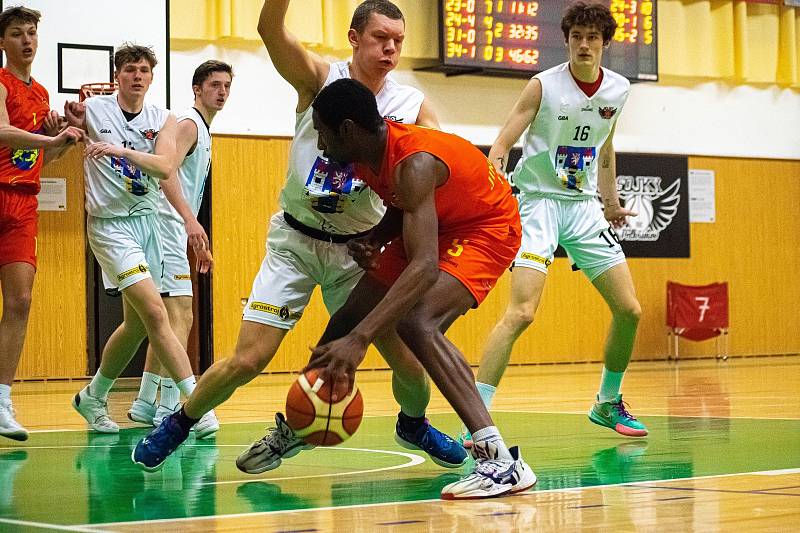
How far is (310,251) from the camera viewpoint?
529cm

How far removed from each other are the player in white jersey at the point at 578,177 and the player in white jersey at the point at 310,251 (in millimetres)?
1584

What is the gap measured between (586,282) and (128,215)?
11.0 metres

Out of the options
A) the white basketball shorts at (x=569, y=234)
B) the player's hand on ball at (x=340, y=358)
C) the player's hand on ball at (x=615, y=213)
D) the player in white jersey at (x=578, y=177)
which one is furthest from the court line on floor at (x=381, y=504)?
the player's hand on ball at (x=615, y=213)

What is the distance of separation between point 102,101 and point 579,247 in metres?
3.08

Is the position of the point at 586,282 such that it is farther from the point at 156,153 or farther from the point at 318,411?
the point at 318,411

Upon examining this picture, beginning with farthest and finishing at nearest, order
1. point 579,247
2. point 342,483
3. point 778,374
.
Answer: point 778,374 → point 579,247 → point 342,483

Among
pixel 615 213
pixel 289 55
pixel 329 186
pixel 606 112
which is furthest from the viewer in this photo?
pixel 615 213

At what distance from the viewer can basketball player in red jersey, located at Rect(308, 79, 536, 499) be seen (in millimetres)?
4398

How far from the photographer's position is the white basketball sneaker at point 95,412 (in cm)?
765

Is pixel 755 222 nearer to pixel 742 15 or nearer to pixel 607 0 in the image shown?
pixel 742 15

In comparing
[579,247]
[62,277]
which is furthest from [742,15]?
[579,247]

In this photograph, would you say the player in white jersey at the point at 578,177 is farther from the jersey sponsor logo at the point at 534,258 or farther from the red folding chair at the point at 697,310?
the red folding chair at the point at 697,310

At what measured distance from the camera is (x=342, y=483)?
4.95m

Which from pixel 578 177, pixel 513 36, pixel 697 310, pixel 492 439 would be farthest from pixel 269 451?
pixel 697 310
